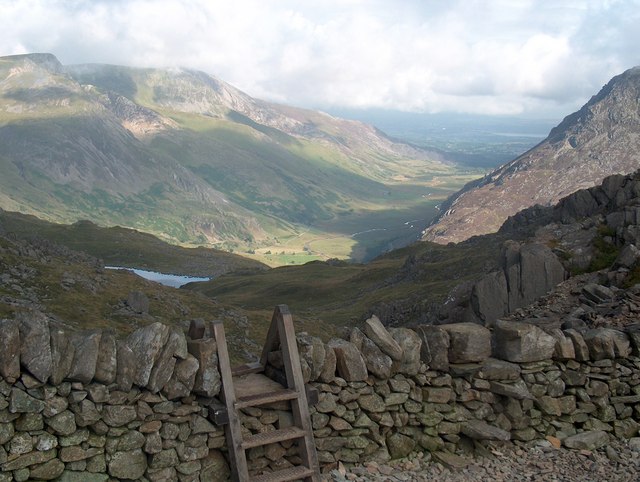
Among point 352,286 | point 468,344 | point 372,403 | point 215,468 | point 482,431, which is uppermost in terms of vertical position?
point 468,344

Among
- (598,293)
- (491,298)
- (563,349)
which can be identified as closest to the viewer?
(563,349)

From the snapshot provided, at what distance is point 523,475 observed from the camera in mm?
14648

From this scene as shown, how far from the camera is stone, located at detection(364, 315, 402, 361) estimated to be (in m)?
15.0

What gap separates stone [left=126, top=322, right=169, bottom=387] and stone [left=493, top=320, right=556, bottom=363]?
882cm

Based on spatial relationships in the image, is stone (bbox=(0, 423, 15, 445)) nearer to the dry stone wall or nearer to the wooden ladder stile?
the dry stone wall

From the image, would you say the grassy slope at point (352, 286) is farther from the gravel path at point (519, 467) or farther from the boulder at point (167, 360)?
the boulder at point (167, 360)

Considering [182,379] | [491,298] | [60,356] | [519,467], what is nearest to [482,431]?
[519,467]

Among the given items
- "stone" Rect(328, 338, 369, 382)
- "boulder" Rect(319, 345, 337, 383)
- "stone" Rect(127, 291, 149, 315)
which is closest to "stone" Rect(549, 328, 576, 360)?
"stone" Rect(328, 338, 369, 382)

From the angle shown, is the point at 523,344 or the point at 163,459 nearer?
the point at 163,459

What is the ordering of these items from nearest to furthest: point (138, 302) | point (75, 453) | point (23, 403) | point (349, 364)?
point (23, 403) → point (75, 453) → point (349, 364) → point (138, 302)

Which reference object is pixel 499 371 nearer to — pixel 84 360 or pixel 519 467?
pixel 519 467

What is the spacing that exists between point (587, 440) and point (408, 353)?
551 cm

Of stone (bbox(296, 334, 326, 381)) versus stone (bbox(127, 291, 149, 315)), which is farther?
stone (bbox(127, 291, 149, 315))

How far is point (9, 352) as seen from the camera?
11.2 metres
